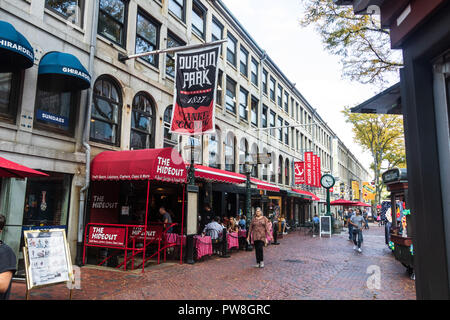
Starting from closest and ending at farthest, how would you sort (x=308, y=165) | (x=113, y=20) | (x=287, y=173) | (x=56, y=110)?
(x=56, y=110) → (x=113, y=20) → (x=308, y=165) → (x=287, y=173)

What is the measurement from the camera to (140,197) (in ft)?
43.4

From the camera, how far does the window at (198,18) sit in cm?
1808

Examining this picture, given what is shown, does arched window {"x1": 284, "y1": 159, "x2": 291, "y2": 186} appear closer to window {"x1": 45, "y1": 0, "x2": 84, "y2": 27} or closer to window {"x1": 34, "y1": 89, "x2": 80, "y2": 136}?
window {"x1": 34, "y1": 89, "x2": 80, "y2": 136}

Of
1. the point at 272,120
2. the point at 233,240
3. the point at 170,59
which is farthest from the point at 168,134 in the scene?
the point at 272,120

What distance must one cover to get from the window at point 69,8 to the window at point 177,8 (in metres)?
5.89

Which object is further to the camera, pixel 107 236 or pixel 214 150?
pixel 214 150

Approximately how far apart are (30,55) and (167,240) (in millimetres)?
6653

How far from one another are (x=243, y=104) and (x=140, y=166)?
50.8 ft

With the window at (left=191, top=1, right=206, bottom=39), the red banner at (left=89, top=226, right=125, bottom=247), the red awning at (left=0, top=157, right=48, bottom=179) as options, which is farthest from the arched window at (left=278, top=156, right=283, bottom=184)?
the red awning at (left=0, top=157, right=48, bottom=179)

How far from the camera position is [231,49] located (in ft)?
74.1

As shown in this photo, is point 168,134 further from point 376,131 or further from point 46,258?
point 376,131

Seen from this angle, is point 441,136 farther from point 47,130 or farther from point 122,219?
point 122,219

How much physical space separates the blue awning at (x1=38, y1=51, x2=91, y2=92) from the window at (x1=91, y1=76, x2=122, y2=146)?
1192mm

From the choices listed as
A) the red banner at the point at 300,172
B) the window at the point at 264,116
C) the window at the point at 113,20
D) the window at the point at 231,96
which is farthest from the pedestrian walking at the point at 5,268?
the red banner at the point at 300,172
